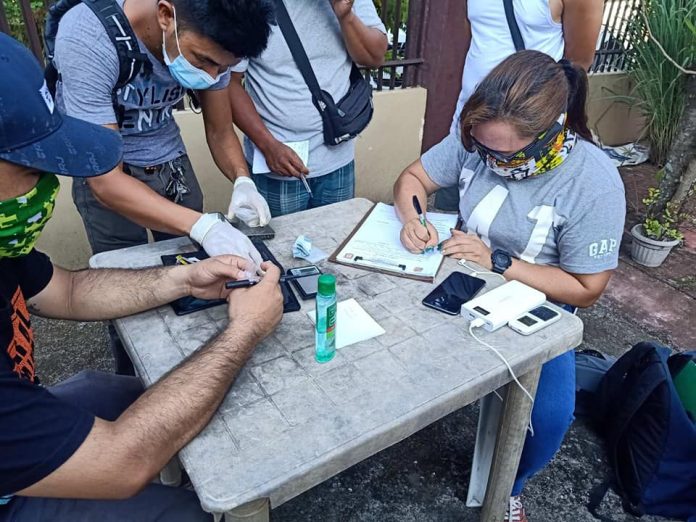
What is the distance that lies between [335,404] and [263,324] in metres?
0.27

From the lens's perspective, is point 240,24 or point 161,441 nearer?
point 161,441

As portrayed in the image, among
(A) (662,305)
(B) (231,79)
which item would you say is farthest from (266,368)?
(A) (662,305)

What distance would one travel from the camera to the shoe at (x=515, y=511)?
1725 mm

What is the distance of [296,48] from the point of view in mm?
1979

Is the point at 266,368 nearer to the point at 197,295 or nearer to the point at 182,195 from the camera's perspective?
the point at 197,295

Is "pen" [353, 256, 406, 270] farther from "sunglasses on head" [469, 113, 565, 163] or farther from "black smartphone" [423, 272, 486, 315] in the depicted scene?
"sunglasses on head" [469, 113, 565, 163]

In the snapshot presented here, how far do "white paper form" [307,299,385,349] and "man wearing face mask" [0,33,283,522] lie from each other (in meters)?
0.16

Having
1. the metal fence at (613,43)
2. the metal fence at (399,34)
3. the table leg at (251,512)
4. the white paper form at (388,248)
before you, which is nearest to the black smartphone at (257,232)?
the white paper form at (388,248)

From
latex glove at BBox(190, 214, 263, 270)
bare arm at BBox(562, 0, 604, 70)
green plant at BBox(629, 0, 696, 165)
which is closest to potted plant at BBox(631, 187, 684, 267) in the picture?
green plant at BBox(629, 0, 696, 165)

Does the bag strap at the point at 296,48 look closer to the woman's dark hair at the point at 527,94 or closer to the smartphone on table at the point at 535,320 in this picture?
the woman's dark hair at the point at 527,94

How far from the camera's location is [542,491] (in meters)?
1.95

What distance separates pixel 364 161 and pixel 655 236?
6.32 feet

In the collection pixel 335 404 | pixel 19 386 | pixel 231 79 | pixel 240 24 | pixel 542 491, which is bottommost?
pixel 542 491

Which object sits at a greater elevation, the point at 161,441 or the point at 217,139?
the point at 217,139
